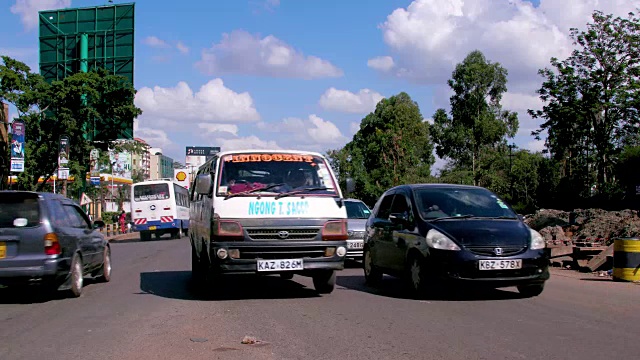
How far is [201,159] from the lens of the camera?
71688mm

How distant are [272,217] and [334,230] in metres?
0.94

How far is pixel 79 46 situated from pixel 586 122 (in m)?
32.5

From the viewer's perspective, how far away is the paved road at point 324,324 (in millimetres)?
6496

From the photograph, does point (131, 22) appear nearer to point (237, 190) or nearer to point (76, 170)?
point (76, 170)

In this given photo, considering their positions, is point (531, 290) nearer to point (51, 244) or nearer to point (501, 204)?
point (501, 204)

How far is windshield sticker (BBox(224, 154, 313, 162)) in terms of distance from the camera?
1062 cm

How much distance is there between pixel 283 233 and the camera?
966 cm

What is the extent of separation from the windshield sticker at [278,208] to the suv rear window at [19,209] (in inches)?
129

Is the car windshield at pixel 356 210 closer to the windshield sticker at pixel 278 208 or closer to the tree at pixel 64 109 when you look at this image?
the windshield sticker at pixel 278 208

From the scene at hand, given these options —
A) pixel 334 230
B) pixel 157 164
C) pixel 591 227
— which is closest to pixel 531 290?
pixel 334 230

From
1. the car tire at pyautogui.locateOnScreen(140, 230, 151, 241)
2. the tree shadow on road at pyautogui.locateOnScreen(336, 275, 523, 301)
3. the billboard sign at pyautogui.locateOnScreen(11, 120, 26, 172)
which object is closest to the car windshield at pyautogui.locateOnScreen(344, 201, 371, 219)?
the tree shadow on road at pyautogui.locateOnScreen(336, 275, 523, 301)

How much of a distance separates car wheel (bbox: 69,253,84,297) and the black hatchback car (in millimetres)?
4889

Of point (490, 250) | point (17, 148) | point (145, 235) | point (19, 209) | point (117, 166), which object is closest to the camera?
point (490, 250)

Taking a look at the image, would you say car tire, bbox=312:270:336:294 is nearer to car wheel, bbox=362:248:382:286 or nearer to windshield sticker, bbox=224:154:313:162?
car wheel, bbox=362:248:382:286
